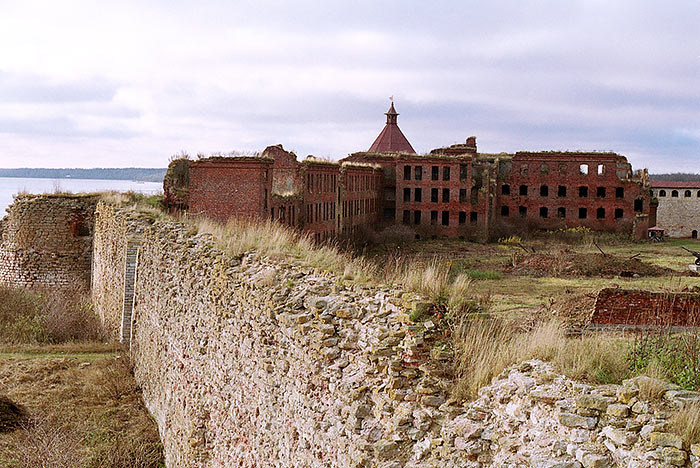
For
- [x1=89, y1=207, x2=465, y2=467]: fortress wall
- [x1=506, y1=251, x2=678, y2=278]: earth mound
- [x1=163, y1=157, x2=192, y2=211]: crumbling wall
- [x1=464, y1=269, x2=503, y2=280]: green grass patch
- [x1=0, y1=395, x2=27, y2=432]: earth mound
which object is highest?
[x1=163, y1=157, x2=192, y2=211]: crumbling wall

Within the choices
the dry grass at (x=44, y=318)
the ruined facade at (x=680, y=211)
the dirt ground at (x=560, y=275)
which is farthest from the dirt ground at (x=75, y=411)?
the ruined facade at (x=680, y=211)

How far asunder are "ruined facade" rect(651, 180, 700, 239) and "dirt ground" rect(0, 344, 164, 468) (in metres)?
53.0

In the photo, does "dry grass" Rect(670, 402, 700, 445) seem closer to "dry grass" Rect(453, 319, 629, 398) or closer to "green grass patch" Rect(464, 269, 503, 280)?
"dry grass" Rect(453, 319, 629, 398)

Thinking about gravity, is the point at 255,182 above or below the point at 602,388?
above

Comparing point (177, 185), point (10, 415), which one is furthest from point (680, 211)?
point (10, 415)

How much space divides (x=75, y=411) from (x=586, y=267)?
25.0 meters

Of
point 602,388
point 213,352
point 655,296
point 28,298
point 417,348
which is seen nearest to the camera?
point 602,388

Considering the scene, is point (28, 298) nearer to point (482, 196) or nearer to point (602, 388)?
point (602, 388)

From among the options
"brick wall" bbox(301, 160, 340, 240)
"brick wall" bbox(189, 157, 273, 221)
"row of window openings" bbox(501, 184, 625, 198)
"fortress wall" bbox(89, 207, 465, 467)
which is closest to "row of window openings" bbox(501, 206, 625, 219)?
"row of window openings" bbox(501, 184, 625, 198)

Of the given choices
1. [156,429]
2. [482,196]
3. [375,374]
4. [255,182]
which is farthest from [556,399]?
[482,196]

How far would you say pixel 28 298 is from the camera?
76.9 feet

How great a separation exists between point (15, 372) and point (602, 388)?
15.7 meters

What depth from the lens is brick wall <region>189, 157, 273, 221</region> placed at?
31266mm

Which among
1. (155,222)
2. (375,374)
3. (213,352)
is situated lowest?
(213,352)
